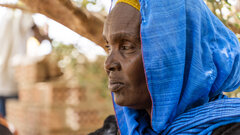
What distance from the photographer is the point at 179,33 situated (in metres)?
1.39

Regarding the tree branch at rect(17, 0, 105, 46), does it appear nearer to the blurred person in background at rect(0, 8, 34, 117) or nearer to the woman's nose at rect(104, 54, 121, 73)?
the woman's nose at rect(104, 54, 121, 73)

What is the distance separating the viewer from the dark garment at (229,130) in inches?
50.3

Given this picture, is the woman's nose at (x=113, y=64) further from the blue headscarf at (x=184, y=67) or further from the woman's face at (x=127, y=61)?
the blue headscarf at (x=184, y=67)

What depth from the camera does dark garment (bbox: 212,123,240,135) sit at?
1.28 metres

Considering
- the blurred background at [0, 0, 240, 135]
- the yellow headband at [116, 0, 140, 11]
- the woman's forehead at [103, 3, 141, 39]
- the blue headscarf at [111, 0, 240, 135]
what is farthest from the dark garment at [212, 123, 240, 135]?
the blurred background at [0, 0, 240, 135]

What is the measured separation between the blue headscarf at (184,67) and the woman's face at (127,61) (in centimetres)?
10

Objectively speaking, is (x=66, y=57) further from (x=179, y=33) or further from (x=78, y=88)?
(x=179, y=33)

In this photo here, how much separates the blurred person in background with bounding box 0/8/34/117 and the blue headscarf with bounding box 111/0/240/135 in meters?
4.26

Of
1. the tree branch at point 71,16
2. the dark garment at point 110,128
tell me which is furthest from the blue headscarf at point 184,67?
the tree branch at point 71,16

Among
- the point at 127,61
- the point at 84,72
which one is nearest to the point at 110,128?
the point at 127,61

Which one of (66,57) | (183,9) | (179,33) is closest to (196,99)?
(179,33)

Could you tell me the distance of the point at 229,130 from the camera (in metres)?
1.29

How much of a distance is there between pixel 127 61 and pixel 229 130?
0.60m

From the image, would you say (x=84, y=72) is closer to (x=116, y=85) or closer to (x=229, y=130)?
(x=116, y=85)
